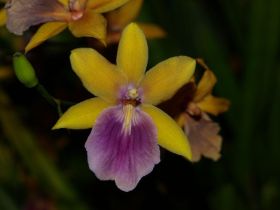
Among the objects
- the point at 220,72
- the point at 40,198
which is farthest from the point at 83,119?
the point at 40,198

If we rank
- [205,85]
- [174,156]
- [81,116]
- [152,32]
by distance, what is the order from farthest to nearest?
[174,156], [152,32], [205,85], [81,116]

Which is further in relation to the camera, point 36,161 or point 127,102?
point 36,161

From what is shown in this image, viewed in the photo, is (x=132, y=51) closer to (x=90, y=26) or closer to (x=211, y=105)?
(x=90, y=26)

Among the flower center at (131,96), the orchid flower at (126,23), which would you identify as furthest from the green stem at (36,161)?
the flower center at (131,96)

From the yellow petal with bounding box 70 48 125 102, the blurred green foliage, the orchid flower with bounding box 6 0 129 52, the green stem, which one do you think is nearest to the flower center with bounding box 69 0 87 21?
the orchid flower with bounding box 6 0 129 52

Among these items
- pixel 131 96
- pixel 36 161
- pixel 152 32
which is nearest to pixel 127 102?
pixel 131 96

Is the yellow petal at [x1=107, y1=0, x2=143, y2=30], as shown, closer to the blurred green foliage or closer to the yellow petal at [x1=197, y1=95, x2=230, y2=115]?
the blurred green foliage
